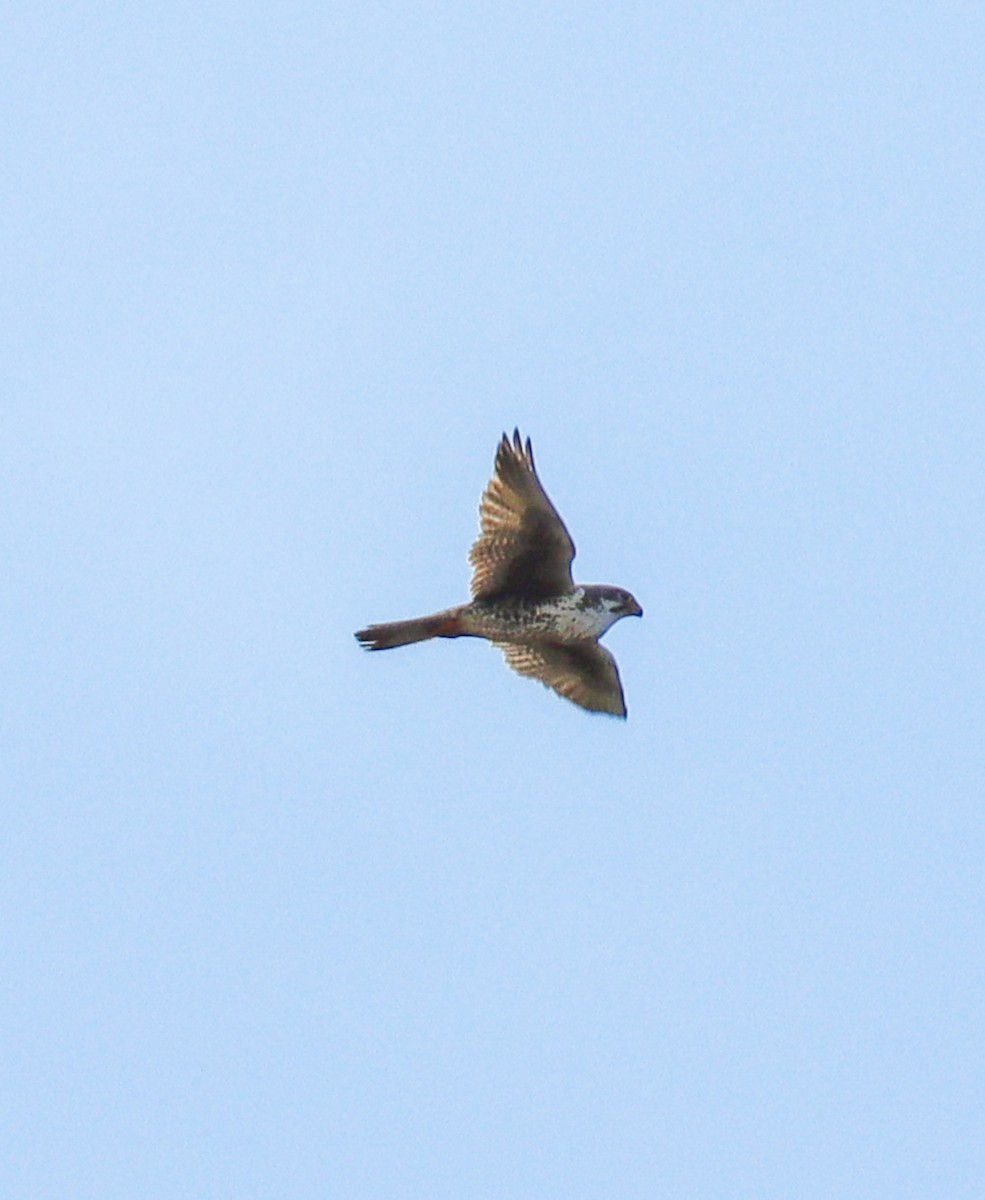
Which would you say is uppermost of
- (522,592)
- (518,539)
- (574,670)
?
(518,539)

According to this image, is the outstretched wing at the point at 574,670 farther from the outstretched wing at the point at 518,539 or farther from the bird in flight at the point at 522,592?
the outstretched wing at the point at 518,539

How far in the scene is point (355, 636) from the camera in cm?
1897

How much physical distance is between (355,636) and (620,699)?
2626mm

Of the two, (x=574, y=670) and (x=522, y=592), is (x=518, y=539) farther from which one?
(x=574, y=670)

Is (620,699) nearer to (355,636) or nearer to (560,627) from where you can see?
(560,627)

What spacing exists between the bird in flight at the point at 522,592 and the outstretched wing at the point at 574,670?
2 centimetres

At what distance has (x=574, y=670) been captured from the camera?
66.6 feet

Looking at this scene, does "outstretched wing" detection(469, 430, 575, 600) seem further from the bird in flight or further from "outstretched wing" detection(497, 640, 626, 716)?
"outstretched wing" detection(497, 640, 626, 716)

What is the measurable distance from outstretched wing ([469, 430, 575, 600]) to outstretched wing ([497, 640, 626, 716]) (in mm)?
967

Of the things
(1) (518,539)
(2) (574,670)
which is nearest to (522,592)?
(1) (518,539)

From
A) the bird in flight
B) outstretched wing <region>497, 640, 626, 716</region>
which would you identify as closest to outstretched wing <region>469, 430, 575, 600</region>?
the bird in flight

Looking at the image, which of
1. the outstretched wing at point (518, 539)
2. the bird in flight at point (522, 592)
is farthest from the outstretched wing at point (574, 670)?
the outstretched wing at point (518, 539)

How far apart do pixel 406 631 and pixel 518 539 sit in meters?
1.14

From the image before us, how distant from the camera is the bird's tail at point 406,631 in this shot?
19.0m
